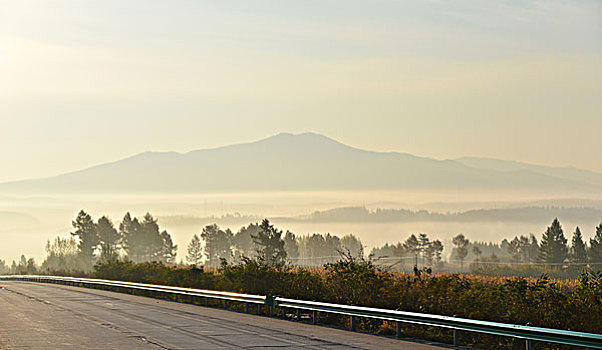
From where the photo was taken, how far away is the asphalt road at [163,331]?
1909cm

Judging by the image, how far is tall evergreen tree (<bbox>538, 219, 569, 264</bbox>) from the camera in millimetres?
173875

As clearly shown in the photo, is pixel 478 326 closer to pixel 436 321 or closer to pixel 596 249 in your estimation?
pixel 436 321

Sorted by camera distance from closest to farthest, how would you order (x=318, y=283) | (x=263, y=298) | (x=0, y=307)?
(x=263, y=298) < (x=318, y=283) < (x=0, y=307)

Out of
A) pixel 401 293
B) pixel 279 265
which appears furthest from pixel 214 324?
pixel 279 265

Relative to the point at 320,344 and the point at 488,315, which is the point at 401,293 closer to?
the point at 488,315

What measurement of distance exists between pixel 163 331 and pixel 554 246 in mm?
162902

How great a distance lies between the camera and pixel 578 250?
17550 centimetres

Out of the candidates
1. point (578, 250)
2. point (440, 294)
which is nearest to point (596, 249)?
point (578, 250)

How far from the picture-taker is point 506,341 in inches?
737

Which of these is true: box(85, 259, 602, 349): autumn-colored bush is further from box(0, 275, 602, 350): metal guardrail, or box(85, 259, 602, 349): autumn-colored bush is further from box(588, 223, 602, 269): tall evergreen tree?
box(588, 223, 602, 269): tall evergreen tree

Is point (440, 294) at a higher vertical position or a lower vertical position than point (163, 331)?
higher

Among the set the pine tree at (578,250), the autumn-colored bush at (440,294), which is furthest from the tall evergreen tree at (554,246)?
the autumn-colored bush at (440,294)

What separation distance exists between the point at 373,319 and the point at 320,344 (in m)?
4.58

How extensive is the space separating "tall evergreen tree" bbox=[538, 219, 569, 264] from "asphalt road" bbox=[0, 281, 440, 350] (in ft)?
501
